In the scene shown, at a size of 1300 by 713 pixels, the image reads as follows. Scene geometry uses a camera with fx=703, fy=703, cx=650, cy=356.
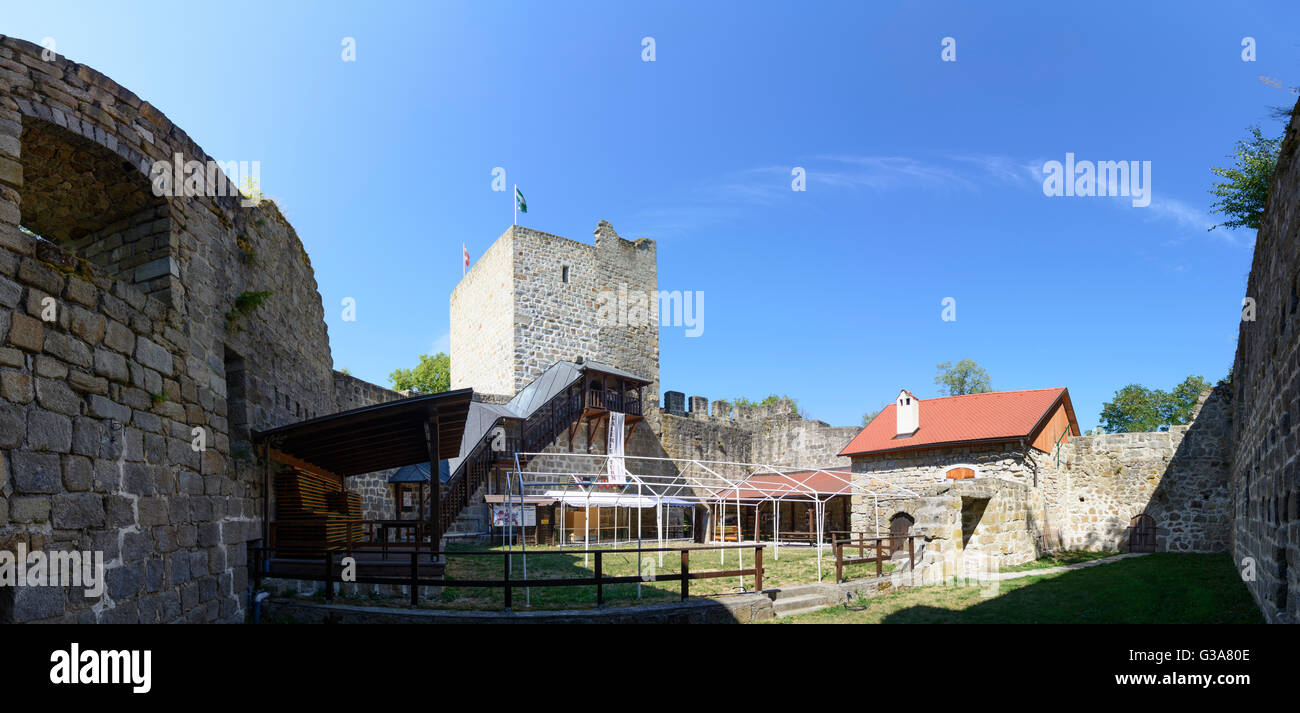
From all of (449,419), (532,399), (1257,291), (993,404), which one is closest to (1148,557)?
(993,404)

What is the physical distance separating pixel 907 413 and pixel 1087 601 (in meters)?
11.1

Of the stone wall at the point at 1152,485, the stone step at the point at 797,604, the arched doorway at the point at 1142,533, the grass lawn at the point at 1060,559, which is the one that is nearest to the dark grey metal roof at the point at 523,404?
the stone step at the point at 797,604

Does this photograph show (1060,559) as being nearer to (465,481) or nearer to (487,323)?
(465,481)

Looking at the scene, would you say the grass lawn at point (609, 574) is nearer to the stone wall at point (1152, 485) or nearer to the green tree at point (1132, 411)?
the stone wall at point (1152, 485)

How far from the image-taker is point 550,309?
24.2 metres

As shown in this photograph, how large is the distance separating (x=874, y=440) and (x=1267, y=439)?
578 inches

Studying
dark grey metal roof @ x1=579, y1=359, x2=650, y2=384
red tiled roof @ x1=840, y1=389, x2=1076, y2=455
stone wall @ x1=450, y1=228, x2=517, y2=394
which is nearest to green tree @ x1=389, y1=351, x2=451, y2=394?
stone wall @ x1=450, y1=228, x2=517, y2=394

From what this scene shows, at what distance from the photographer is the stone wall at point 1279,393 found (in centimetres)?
370

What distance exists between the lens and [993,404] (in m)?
18.4

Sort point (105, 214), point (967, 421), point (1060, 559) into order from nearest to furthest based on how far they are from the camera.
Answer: point (105, 214) < point (1060, 559) < point (967, 421)

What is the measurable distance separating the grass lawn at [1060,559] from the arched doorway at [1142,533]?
0.77m

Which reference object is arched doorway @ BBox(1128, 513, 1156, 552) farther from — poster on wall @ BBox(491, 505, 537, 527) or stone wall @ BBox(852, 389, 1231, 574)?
poster on wall @ BBox(491, 505, 537, 527)

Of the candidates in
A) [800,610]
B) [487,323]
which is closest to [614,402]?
[487,323]
